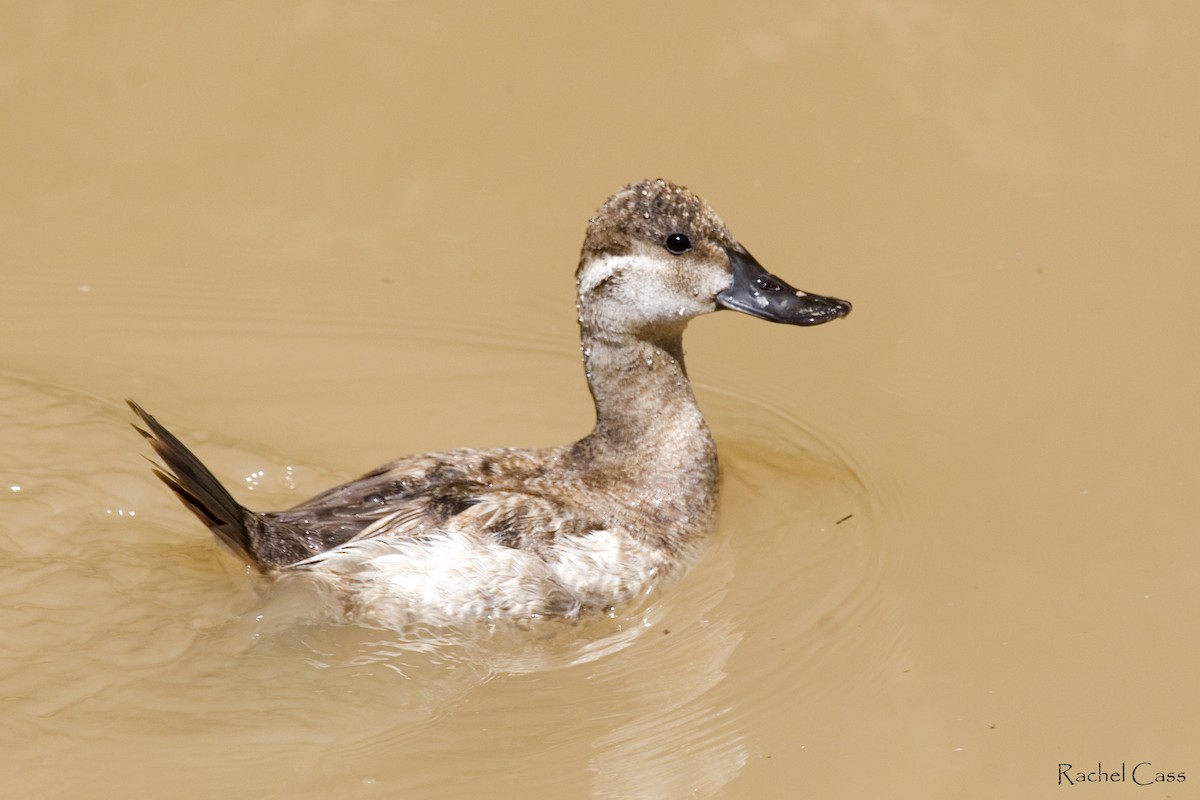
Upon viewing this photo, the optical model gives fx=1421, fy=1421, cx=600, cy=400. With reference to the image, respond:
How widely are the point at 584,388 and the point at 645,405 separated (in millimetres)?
1003

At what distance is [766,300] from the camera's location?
4.73 meters

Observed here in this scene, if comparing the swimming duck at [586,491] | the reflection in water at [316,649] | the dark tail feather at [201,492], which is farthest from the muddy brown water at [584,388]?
the dark tail feather at [201,492]

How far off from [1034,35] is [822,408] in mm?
2431

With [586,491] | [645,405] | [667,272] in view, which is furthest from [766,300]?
[586,491]

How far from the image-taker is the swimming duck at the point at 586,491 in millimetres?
4297

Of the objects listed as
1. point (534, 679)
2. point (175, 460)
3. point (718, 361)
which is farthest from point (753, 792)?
point (718, 361)

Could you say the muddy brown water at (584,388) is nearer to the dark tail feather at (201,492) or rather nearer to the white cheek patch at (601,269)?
the dark tail feather at (201,492)

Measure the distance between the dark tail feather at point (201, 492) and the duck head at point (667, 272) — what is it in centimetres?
133

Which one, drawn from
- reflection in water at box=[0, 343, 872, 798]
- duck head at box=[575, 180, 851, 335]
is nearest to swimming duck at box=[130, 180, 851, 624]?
duck head at box=[575, 180, 851, 335]

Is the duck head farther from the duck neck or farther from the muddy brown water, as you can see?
the muddy brown water

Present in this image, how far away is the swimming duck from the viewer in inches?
169

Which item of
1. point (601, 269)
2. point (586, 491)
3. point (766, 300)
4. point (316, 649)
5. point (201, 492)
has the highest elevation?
point (601, 269)

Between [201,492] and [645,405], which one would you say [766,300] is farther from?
[201,492]

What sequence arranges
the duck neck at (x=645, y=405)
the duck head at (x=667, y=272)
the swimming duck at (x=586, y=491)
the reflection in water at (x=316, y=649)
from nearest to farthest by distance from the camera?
the reflection in water at (x=316, y=649), the swimming duck at (x=586, y=491), the duck head at (x=667, y=272), the duck neck at (x=645, y=405)
